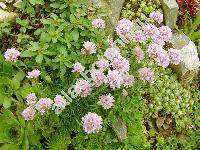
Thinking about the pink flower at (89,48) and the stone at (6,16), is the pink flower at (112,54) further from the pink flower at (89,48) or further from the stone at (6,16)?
the stone at (6,16)

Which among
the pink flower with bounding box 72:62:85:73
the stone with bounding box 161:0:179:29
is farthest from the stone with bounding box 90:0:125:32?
the pink flower with bounding box 72:62:85:73

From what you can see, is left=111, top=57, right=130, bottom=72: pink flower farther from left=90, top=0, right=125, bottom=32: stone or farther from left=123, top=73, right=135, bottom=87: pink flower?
left=90, top=0, right=125, bottom=32: stone

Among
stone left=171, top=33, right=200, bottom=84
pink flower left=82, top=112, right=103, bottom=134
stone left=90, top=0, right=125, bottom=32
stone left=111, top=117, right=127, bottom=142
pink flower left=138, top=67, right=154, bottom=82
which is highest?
pink flower left=138, top=67, right=154, bottom=82

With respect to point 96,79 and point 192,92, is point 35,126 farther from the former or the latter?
point 192,92

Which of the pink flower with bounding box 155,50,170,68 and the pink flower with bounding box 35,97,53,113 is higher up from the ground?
the pink flower with bounding box 155,50,170,68

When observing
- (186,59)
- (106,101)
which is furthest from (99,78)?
(186,59)

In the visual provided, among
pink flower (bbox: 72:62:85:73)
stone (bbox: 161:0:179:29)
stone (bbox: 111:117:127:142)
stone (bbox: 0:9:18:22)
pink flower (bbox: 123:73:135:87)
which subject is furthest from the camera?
stone (bbox: 161:0:179:29)
